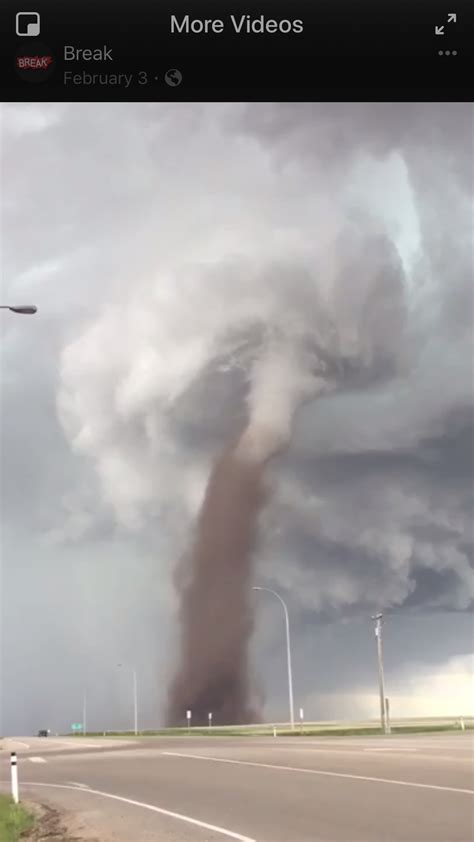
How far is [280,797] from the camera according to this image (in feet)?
60.1

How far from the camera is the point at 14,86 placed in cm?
571

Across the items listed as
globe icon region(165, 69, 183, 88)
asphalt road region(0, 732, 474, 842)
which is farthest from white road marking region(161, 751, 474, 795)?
globe icon region(165, 69, 183, 88)

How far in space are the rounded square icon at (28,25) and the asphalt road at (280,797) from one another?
36.4ft

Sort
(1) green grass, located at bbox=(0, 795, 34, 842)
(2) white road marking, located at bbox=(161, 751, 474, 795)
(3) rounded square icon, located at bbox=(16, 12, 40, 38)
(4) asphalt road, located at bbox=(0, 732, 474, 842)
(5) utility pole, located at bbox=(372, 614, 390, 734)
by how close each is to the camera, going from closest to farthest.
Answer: (3) rounded square icon, located at bbox=(16, 12, 40, 38) < (4) asphalt road, located at bbox=(0, 732, 474, 842) < (1) green grass, located at bbox=(0, 795, 34, 842) < (2) white road marking, located at bbox=(161, 751, 474, 795) < (5) utility pole, located at bbox=(372, 614, 390, 734)

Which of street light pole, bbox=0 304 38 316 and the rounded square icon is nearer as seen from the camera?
the rounded square icon

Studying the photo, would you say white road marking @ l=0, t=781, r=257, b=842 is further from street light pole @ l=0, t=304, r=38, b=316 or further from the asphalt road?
street light pole @ l=0, t=304, r=38, b=316

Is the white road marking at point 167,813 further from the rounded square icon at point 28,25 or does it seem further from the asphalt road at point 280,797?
the rounded square icon at point 28,25

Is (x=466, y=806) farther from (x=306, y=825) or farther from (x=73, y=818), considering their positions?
(x=73, y=818)

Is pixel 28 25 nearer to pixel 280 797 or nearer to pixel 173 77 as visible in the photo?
pixel 173 77

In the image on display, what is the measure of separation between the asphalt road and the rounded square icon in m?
11.1

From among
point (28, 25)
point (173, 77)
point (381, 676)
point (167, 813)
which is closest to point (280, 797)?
point (167, 813)

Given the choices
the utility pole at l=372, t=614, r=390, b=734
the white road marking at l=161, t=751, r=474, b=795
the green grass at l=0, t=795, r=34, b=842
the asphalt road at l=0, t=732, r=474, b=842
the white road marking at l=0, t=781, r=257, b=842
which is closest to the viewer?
the white road marking at l=0, t=781, r=257, b=842

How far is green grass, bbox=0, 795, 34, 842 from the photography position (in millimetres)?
14601

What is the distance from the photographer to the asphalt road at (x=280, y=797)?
13367 millimetres
